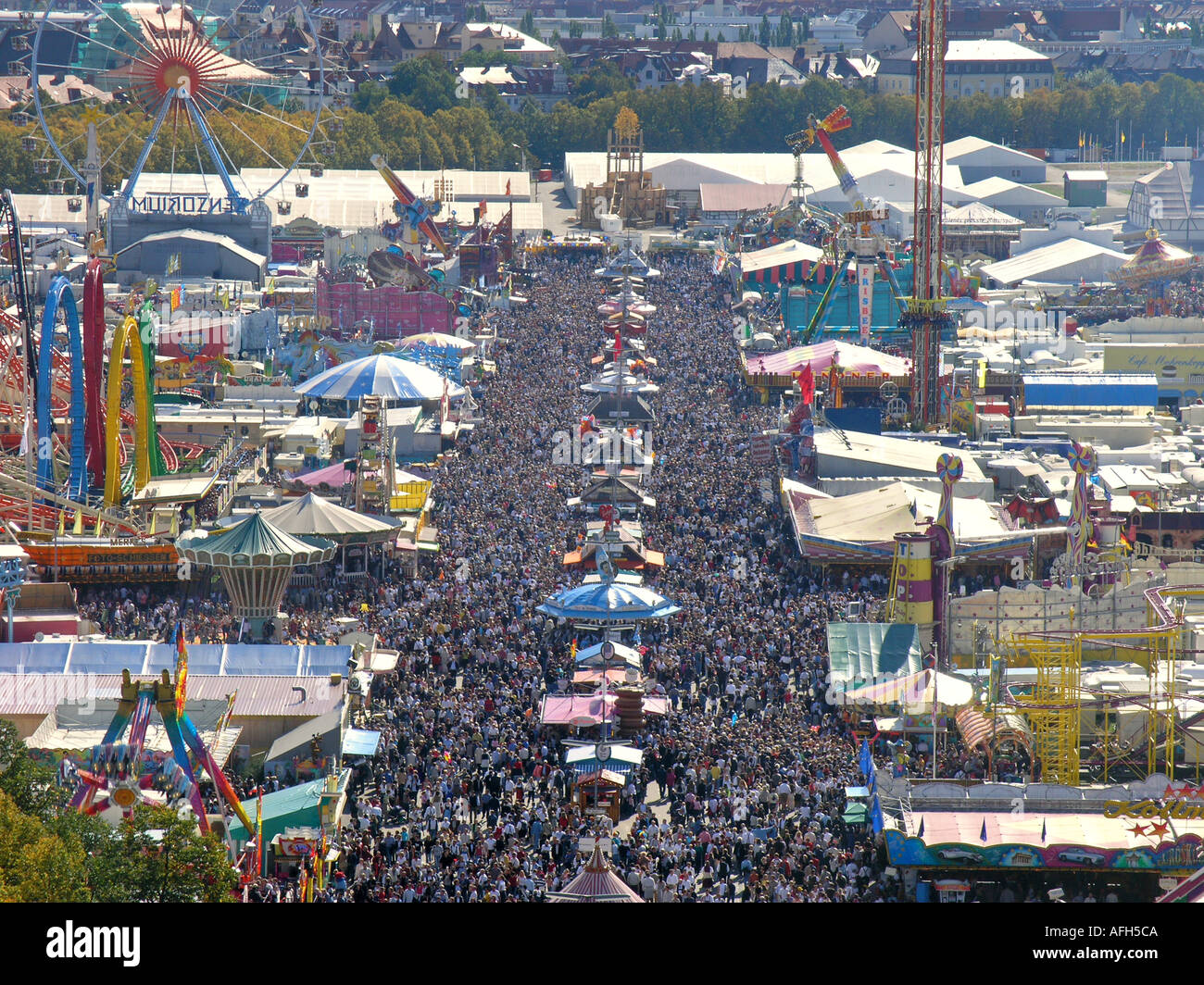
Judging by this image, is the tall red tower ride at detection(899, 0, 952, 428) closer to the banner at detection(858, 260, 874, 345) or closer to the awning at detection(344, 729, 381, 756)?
the banner at detection(858, 260, 874, 345)

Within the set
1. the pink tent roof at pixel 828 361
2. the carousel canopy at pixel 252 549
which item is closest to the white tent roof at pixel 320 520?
the carousel canopy at pixel 252 549

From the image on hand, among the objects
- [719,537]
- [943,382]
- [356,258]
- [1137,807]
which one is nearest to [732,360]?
[943,382]

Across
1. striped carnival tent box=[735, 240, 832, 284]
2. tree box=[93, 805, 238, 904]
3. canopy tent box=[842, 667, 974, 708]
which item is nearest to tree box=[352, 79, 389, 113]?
striped carnival tent box=[735, 240, 832, 284]

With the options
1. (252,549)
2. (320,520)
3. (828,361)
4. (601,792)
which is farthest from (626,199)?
(601,792)

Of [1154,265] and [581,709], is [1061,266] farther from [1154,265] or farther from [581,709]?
[581,709]

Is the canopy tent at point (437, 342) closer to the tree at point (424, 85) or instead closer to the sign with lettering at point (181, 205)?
the sign with lettering at point (181, 205)
